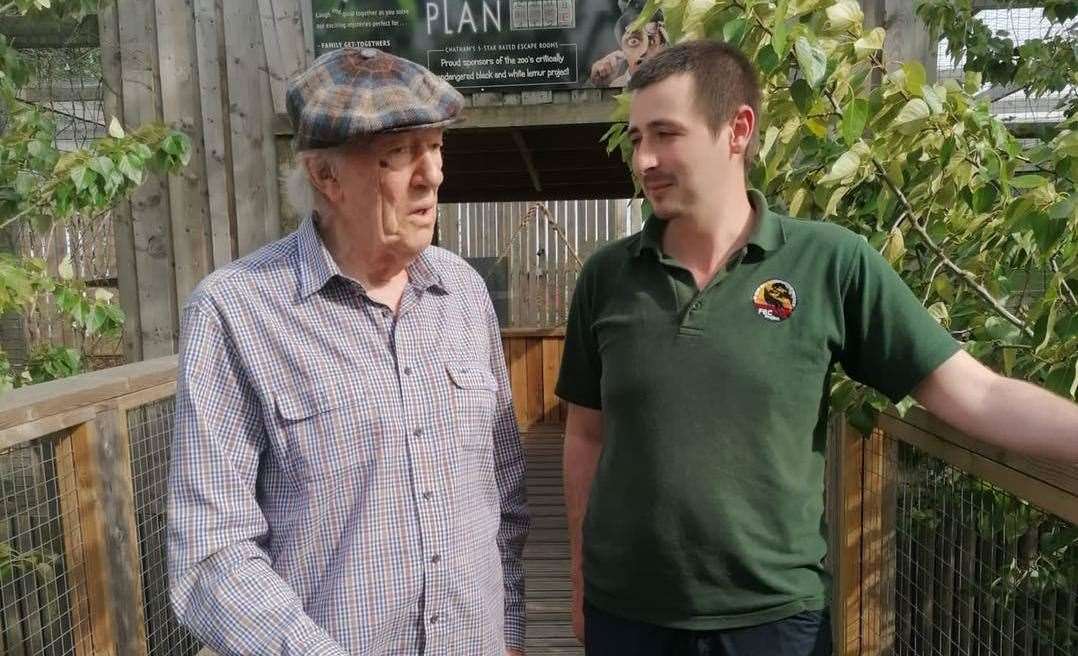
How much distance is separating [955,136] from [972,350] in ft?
1.45

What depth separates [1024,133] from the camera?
3.62 m

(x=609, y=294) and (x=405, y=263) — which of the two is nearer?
(x=405, y=263)

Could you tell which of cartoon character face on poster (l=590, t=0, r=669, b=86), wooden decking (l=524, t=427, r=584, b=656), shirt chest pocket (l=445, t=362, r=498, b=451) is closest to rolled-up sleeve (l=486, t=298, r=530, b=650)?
shirt chest pocket (l=445, t=362, r=498, b=451)

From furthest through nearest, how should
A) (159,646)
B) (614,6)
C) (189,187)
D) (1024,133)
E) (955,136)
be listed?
(189,187), (614,6), (1024,133), (159,646), (955,136)

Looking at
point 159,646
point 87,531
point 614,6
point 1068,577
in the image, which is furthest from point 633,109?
point 614,6

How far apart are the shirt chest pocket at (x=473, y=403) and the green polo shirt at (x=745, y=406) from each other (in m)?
0.23

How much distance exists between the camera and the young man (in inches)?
56.4

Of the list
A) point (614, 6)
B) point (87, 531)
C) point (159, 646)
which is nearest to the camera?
point (87, 531)

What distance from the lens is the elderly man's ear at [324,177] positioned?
50.6 inches

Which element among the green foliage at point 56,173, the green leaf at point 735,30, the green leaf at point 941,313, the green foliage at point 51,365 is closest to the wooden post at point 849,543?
the green leaf at point 941,313

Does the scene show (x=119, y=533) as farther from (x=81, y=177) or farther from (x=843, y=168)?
(x=843, y=168)

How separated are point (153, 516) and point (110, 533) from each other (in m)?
0.36

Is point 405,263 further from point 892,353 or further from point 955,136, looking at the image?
point 955,136

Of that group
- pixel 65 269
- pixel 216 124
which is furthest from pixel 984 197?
pixel 216 124
